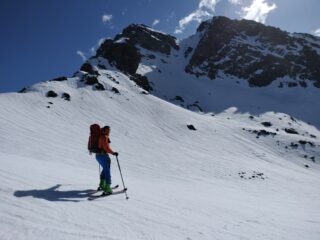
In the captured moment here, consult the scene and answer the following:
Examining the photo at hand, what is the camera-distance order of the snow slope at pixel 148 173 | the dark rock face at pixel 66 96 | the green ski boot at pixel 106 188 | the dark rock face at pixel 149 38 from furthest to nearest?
the dark rock face at pixel 149 38
the dark rock face at pixel 66 96
the green ski boot at pixel 106 188
the snow slope at pixel 148 173

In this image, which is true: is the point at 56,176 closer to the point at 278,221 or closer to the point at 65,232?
the point at 65,232

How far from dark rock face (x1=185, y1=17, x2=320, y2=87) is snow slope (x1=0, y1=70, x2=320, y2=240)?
47.3m

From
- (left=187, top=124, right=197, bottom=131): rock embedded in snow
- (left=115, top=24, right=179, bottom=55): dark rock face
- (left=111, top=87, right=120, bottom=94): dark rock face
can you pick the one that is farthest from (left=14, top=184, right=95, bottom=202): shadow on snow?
(left=115, top=24, right=179, bottom=55): dark rock face

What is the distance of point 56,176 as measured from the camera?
40.7ft

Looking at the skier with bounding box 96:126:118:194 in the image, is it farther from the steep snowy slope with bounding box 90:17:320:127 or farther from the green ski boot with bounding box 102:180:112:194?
the steep snowy slope with bounding box 90:17:320:127

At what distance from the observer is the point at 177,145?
42156 mm

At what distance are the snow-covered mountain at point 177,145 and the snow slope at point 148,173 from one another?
73mm

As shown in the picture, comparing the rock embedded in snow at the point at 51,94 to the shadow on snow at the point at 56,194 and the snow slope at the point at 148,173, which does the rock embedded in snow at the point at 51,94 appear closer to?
the snow slope at the point at 148,173

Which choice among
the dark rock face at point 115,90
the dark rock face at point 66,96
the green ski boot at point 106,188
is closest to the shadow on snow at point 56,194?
the green ski boot at point 106,188

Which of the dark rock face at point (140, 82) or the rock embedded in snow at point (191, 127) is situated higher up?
the dark rock face at point (140, 82)

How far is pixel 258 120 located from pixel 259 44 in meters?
81.0

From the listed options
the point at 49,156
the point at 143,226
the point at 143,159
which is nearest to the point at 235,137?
the point at 143,159

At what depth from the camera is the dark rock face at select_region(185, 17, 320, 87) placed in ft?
426

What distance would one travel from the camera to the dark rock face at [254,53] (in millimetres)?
129750
